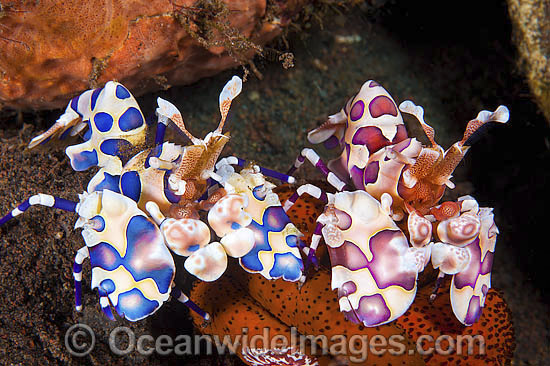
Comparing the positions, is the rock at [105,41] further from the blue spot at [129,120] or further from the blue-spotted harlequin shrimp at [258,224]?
the blue-spotted harlequin shrimp at [258,224]

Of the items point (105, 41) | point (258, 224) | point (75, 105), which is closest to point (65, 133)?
point (75, 105)

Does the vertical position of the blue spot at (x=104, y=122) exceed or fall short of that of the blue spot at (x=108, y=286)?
it exceeds it

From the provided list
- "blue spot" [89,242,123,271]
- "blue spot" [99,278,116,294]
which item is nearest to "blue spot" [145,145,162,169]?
"blue spot" [89,242,123,271]

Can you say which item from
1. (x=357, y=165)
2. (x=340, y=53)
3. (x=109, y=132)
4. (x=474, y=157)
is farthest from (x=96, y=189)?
(x=474, y=157)

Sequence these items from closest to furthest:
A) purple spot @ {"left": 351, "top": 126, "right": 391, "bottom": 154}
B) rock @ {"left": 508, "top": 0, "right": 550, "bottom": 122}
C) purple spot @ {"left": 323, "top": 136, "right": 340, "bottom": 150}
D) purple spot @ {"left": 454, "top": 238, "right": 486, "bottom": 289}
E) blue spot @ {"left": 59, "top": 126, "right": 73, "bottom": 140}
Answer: purple spot @ {"left": 454, "top": 238, "right": 486, "bottom": 289}
purple spot @ {"left": 351, "top": 126, "right": 391, "bottom": 154}
blue spot @ {"left": 59, "top": 126, "right": 73, "bottom": 140}
purple spot @ {"left": 323, "top": 136, "right": 340, "bottom": 150}
rock @ {"left": 508, "top": 0, "right": 550, "bottom": 122}

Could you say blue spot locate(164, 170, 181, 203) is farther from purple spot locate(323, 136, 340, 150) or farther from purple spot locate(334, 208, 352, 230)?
purple spot locate(323, 136, 340, 150)

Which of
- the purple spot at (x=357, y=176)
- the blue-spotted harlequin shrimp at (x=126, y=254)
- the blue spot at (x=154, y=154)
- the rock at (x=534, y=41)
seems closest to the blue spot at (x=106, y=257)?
the blue-spotted harlequin shrimp at (x=126, y=254)

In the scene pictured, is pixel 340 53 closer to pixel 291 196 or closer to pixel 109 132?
pixel 291 196
